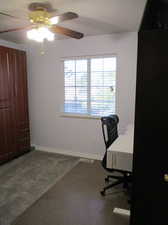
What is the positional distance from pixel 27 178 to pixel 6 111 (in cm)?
146

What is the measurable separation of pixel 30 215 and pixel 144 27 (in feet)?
10.1

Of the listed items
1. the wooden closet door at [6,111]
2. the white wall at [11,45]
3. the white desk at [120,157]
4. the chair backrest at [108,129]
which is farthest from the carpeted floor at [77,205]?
the white wall at [11,45]

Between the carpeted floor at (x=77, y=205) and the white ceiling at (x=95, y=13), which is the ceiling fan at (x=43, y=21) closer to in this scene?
the white ceiling at (x=95, y=13)

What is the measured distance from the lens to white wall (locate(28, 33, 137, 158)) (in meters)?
3.52

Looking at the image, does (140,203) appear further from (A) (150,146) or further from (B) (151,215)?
(A) (150,146)

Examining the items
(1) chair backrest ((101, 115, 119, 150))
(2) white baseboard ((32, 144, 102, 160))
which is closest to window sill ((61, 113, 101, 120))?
(2) white baseboard ((32, 144, 102, 160))

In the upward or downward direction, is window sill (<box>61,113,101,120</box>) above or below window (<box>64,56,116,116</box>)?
below

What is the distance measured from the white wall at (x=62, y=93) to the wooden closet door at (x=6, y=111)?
2.28 ft

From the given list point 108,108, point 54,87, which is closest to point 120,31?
point 108,108

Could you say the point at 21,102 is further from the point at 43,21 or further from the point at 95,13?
the point at 95,13

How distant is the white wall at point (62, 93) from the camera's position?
11.6 ft

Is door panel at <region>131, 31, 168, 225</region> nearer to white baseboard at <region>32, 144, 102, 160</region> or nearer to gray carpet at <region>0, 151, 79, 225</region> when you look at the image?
gray carpet at <region>0, 151, 79, 225</region>

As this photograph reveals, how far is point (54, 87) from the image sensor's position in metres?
4.16

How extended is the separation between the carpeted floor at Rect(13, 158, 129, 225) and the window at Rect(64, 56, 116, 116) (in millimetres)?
1450
